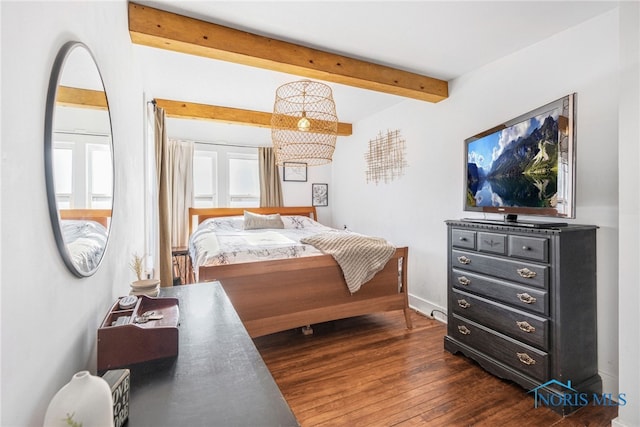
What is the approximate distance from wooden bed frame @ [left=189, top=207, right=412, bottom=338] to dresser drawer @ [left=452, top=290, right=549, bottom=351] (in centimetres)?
67

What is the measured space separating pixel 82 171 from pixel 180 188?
3.90m

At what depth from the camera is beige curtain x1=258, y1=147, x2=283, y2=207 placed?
4.99 meters

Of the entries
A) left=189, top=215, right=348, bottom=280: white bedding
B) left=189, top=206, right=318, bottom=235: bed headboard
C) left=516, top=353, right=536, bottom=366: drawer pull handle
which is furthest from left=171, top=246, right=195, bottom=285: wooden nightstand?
left=516, top=353, right=536, bottom=366: drawer pull handle

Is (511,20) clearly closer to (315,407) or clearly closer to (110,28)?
(110,28)

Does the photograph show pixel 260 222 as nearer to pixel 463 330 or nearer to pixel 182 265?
pixel 182 265

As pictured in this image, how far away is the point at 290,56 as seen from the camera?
2.28 meters

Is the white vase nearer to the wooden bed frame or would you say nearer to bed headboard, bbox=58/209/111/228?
bed headboard, bbox=58/209/111/228

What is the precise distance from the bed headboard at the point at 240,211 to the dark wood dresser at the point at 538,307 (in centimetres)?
338

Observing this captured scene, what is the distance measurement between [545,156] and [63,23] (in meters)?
2.32

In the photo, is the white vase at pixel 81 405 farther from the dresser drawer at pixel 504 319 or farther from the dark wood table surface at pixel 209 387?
the dresser drawer at pixel 504 319

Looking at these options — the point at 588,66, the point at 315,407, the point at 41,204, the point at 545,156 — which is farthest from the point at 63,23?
the point at 588,66

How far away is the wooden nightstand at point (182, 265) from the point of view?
4137 millimetres

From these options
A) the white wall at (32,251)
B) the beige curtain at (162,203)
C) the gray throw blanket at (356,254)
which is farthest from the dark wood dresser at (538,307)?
the beige curtain at (162,203)

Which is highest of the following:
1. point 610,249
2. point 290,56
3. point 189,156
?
point 290,56
